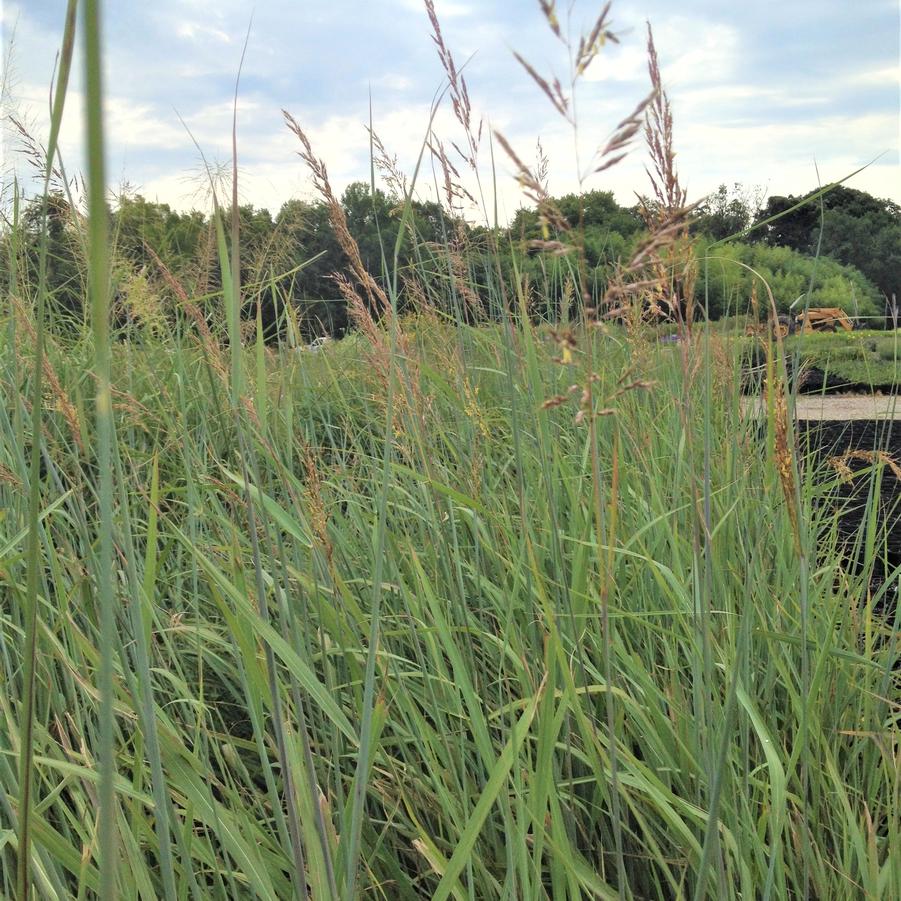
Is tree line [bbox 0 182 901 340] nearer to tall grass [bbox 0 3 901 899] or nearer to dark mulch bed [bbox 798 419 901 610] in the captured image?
tall grass [bbox 0 3 901 899]

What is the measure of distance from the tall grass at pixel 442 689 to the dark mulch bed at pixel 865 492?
32 cm

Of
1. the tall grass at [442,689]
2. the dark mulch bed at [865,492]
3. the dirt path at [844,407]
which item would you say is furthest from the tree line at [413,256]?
the dirt path at [844,407]

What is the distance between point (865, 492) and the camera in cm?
346

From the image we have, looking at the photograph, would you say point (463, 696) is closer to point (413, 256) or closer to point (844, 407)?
point (413, 256)

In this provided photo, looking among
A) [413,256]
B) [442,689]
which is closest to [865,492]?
[413,256]

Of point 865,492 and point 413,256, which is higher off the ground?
point 413,256

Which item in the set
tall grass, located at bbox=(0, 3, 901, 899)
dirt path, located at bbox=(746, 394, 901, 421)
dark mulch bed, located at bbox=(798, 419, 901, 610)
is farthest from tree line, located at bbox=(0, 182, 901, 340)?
dirt path, located at bbox=(746, 394, 901, 421)

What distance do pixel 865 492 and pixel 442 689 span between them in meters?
2.87

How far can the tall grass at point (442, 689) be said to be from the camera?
2.37ft

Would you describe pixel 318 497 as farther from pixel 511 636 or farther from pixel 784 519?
pixel 784 519

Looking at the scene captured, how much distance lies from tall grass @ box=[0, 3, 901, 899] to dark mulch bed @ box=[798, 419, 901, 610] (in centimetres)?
32

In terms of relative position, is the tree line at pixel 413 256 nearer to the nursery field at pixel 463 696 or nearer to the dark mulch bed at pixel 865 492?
the nursery field at pixel 463 696


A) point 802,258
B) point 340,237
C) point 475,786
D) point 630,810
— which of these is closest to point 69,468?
point 340,237

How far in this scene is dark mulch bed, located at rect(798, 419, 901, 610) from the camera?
2176mm
